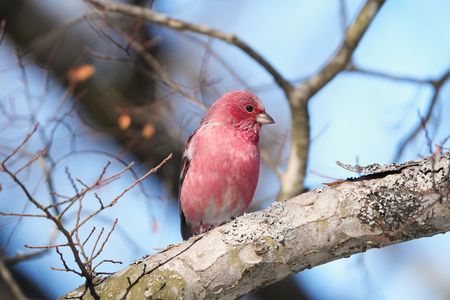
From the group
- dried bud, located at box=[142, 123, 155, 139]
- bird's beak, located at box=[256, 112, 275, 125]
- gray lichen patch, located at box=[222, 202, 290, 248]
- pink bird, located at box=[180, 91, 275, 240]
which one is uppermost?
dried bud, located at box=[142, 123, 155, 139]

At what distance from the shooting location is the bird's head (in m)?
6.46

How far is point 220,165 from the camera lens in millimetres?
6039

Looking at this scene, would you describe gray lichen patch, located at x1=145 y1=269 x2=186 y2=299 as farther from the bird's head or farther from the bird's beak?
the bird's beak

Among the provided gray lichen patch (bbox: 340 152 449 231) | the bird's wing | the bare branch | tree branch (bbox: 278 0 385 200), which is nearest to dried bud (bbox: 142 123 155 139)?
the bird's wing

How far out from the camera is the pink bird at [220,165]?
19.8ft

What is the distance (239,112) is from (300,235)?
2.95 m

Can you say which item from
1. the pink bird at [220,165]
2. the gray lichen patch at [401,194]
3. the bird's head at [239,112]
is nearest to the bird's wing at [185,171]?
the pink bird at [220,165]

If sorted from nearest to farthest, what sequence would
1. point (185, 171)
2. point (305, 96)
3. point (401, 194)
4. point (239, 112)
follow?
point (401, 194) < point (305, 96) < point (185, 171) < point (239, 112)

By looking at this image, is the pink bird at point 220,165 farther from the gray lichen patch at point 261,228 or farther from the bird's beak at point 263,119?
the gray lichen patch at point 261,228

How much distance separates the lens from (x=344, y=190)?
374 cm

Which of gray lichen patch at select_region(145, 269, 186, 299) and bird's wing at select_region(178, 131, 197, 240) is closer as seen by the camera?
gray lichen patch at select_region(145, 269, 186, 299)

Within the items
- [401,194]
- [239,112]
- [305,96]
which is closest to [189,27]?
[239,112]

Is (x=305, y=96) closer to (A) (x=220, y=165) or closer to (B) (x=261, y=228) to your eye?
(A) (x=220, y=165)

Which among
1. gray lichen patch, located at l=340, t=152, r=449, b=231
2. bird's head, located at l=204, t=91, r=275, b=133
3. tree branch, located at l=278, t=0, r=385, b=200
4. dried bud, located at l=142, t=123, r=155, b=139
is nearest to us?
gray lichen patch, located at l=340, t=152, r=449, b=231
